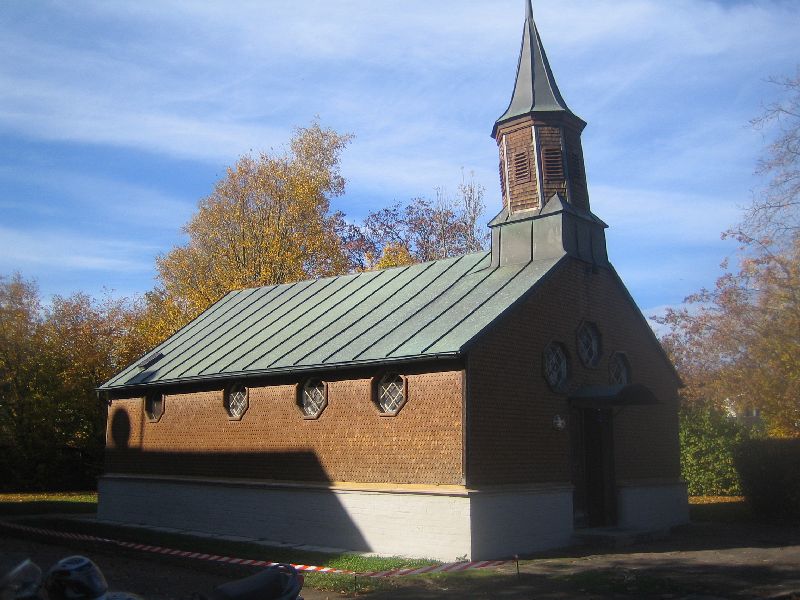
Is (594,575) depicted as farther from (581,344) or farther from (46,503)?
(46,503)

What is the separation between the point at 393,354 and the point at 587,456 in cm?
535

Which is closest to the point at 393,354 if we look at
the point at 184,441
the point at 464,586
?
the point at 464,586

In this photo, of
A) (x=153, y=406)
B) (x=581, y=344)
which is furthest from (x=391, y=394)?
(x=153, y=406)

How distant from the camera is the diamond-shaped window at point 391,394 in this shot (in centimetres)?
1533

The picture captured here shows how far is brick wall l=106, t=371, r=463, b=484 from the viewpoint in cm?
1456

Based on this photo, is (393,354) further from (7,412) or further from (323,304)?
(7,412)

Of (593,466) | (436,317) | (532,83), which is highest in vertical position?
(532,83)

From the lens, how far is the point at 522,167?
18.7 metres

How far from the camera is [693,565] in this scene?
504 inches

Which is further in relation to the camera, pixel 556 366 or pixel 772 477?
pixel 772 477

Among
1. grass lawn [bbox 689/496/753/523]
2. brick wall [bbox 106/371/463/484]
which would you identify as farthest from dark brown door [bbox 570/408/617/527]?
grass lawn [bbox 689/496/753/523]

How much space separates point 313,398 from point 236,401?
111 inches

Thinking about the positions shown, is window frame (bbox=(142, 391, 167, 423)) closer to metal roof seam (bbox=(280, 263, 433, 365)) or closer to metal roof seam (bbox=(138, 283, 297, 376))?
metal roof seam (bbox=(138, 283, 297, 376))

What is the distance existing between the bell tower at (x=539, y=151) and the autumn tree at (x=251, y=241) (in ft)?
63.1
